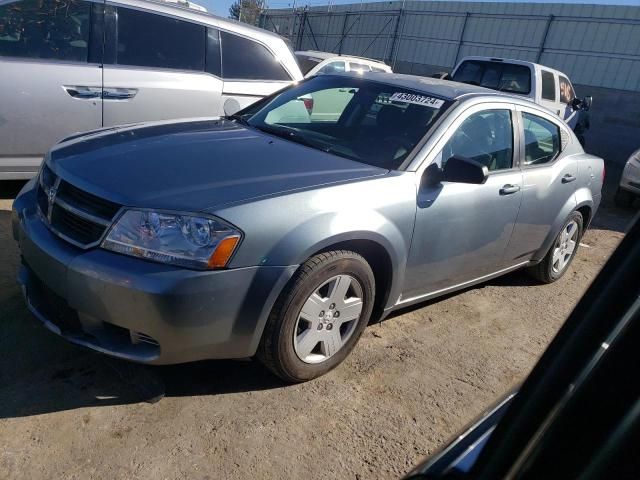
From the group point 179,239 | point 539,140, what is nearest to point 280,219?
point 179,239

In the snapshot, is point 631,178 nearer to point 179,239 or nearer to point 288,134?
point 288,134

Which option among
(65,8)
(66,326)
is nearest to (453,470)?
(66,326)

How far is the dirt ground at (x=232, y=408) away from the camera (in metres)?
2.31

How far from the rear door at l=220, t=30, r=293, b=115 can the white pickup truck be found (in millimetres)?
5801

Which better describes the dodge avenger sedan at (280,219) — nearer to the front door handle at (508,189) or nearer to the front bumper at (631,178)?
the front door handle at (508,189)

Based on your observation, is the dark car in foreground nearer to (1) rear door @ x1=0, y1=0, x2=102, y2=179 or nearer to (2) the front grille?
(2) the front grille

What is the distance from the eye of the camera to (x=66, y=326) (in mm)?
2576

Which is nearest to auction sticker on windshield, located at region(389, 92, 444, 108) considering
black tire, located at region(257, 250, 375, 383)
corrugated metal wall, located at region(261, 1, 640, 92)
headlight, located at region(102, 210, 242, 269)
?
black tire, located at region(257, 250, 375, 383)

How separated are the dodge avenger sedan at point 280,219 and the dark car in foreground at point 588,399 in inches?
65.7

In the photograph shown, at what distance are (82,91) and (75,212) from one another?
250cm

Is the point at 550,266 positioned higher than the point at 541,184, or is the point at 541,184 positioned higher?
the point at 541,184

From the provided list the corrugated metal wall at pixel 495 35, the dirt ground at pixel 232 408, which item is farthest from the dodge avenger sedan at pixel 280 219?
the corrugated metal wall at pixel 495 35

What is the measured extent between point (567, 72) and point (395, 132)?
14499mm

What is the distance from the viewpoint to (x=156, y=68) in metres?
5.06
